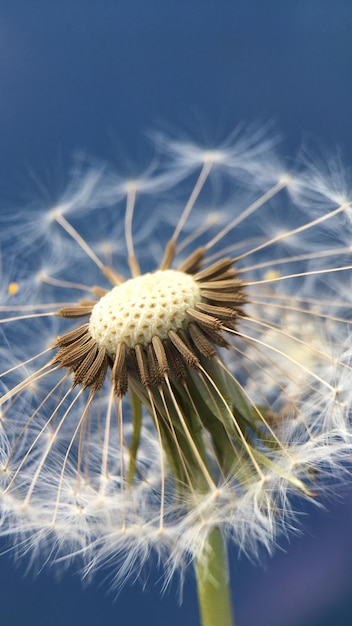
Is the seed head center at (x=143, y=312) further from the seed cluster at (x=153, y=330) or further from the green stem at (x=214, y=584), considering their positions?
the green stem at (x=214, y=584)

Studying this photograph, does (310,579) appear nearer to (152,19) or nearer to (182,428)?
(182,428)

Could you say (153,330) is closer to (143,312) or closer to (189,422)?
(143,312)

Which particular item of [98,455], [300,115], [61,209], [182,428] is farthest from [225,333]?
[300,115]

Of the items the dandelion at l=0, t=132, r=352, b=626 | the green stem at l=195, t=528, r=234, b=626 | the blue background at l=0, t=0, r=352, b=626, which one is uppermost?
the blue background at l=0, t=0, r=352, b=626

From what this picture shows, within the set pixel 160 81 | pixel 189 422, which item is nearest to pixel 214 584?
pixel 189 422

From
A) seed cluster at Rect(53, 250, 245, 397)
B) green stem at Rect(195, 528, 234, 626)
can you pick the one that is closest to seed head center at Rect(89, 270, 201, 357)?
seed cluster at Rect(53, 250, 245, 397)

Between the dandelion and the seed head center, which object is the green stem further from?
the seed head center

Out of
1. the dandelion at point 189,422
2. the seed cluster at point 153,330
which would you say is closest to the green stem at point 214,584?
the dandelion at point 189,422
